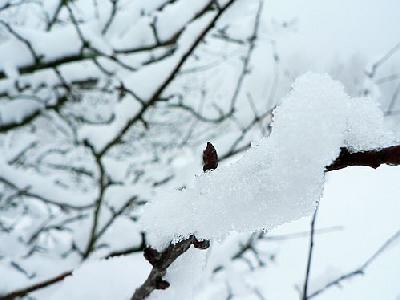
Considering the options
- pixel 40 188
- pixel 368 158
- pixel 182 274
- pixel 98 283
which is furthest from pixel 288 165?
pixel 40 188

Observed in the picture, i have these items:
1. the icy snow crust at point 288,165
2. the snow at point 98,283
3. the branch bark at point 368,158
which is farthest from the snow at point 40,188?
the branch bark at point 368,158

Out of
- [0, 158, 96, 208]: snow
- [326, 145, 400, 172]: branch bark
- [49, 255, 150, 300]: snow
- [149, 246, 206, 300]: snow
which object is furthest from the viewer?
[0, 158, 96, 208]: snow

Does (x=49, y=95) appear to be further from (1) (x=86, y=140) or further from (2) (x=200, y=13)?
(2) (x=200, y=13)

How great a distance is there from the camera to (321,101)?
1.46ft

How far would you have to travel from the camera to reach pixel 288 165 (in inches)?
16.8

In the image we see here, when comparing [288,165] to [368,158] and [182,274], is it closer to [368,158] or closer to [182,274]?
[368,158]

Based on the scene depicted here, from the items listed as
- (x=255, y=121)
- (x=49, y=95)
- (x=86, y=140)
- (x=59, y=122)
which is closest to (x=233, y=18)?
(x=255, y=121)

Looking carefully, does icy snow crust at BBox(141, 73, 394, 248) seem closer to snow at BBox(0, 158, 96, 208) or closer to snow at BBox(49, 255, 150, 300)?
snow at BBox(49, 255, 150, 300)

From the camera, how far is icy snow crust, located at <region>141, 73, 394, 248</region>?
0.42 meters

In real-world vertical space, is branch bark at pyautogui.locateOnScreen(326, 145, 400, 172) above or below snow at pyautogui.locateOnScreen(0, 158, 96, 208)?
below

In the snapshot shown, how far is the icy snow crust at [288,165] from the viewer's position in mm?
417

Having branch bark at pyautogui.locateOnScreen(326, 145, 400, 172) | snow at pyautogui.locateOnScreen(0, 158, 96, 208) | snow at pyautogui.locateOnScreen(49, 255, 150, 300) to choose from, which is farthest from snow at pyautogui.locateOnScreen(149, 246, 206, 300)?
snow at pyautogui.locateOnScreen(0, 158, 96, 208)

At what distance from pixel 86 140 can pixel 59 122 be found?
1.70 m

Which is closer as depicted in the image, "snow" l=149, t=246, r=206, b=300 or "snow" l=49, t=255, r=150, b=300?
"snow" l=149, t=246, r=206, b=300
